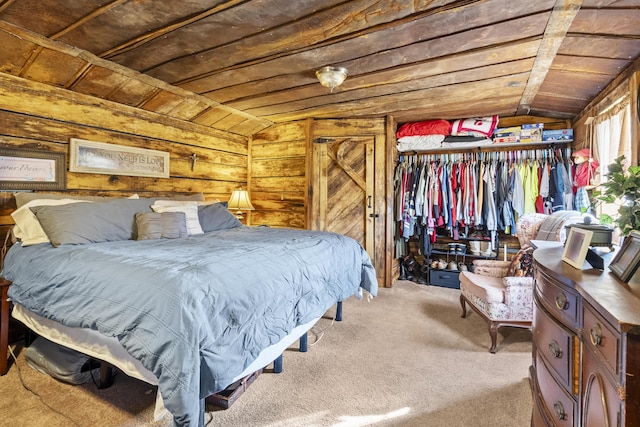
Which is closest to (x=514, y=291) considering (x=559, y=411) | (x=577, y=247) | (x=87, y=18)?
(x=577, y=247)

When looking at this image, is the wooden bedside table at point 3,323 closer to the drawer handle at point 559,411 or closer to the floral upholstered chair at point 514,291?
the drawer handle at point 559,411

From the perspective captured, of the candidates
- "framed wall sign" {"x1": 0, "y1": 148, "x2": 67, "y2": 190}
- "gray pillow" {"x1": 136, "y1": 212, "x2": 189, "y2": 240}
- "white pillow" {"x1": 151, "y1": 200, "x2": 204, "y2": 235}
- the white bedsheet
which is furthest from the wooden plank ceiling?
the white bedsheet

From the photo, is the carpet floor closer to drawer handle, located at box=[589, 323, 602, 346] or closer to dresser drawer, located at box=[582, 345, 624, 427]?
dresser drawer, located at box=[582, 345, 624, 427]

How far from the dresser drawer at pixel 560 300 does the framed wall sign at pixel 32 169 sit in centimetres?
354

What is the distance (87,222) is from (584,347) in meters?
2.74

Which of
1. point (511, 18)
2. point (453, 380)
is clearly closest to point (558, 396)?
point (453, 380)

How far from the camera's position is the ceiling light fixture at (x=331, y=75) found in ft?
8.65

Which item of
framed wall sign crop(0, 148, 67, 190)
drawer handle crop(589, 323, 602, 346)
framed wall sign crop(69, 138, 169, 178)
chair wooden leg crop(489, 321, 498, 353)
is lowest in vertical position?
chair wooden leg crop(489, 321, 498, 353)

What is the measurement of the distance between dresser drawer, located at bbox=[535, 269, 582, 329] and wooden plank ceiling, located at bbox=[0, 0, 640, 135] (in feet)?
5.16

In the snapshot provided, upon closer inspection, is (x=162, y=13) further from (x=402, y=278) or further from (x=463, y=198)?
(x=402, y=278)

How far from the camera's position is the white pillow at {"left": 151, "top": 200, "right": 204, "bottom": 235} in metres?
2.78

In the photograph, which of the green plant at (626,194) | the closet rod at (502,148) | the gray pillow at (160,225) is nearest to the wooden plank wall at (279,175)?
the closet rod at (502,148)

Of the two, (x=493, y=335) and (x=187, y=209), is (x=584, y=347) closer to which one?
(x=493, y=335)

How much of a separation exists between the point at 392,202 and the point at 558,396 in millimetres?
3020
